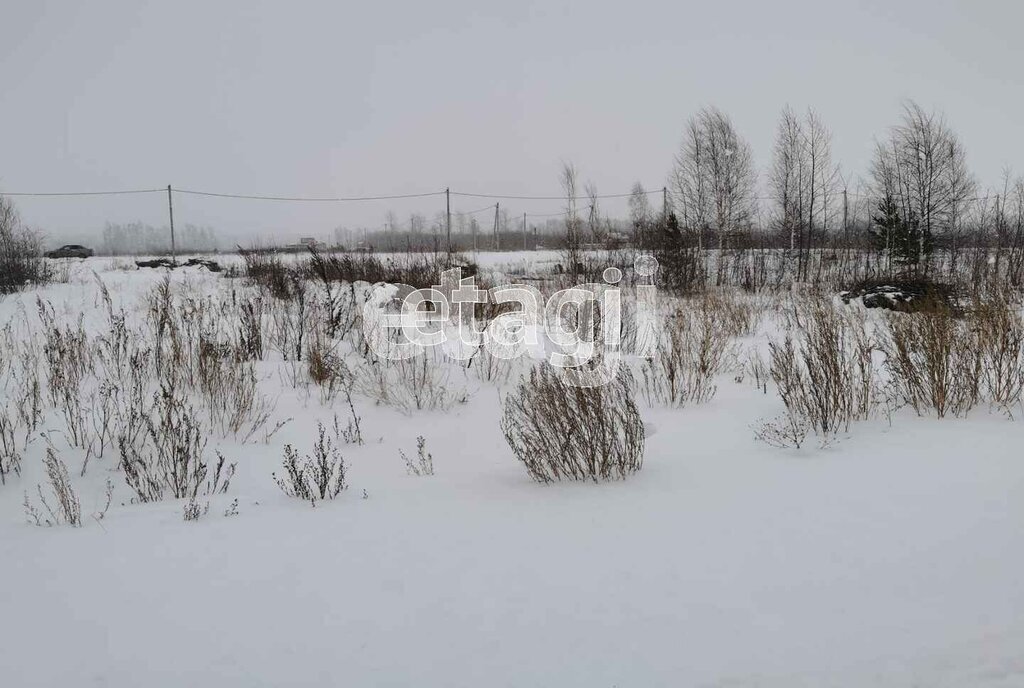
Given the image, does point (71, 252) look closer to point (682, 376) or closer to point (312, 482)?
point (312, 482)

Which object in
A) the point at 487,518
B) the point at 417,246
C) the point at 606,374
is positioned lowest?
the point at 487,518

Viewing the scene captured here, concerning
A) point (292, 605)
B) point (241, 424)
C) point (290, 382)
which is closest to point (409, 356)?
point (290, 382)

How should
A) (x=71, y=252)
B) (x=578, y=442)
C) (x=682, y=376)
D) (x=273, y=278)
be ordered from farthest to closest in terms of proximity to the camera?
(x=71, y=252) → (x=273, y=278) → (x=682, y=376) → (x=578, y=442)

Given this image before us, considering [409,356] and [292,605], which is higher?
[409,356]

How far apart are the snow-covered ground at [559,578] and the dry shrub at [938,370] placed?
0.42 metres

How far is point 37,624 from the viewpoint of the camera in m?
2.26

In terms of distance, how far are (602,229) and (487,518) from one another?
40.5ft

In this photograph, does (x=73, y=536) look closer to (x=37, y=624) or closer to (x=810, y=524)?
(x=37, y=624)

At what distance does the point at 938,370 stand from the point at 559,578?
378 centimetres

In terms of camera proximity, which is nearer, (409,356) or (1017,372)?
(1017,372)

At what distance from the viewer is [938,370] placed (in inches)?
177

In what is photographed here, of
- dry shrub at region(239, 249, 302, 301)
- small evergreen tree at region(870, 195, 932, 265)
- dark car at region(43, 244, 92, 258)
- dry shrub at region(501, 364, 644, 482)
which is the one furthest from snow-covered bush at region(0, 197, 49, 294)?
small evergreen tree at region(870, 195, 932, 265)

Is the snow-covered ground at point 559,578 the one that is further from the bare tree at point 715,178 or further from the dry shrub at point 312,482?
the bare tree at point 715,178

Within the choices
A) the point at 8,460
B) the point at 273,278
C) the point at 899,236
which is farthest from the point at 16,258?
the point at 899,236
